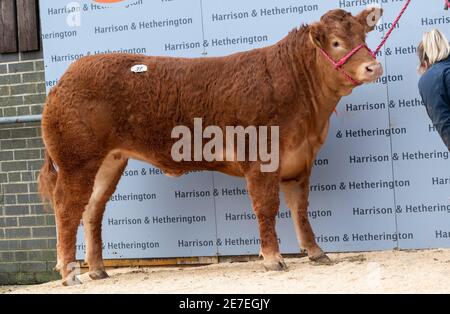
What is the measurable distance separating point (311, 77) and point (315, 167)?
1.00 m

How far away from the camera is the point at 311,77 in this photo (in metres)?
6.47

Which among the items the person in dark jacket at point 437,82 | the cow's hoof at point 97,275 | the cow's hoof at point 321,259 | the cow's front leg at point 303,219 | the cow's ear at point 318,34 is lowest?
the cow's hoof at point 97,275

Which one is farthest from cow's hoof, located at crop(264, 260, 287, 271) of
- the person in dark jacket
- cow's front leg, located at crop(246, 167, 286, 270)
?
the person in dark jacket

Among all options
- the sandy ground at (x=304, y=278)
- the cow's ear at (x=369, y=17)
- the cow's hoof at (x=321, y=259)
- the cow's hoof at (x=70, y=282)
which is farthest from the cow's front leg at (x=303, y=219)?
the cow's hoof at (x=70, y=282)

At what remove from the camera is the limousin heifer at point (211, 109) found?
631cm

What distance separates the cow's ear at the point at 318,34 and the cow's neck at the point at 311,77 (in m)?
0.14

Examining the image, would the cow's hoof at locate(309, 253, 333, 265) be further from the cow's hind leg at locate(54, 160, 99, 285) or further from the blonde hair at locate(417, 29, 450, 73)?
the cow's hind leg at locate(54, 160, 99, 285)

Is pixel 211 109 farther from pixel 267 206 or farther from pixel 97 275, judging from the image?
pixel 97 275

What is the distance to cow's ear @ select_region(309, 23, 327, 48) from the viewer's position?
20.6 ft

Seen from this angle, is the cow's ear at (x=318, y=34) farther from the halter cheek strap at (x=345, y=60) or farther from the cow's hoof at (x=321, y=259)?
the cow's hoof at (x=321, y=259)

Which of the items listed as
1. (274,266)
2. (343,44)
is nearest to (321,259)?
(274,266)
